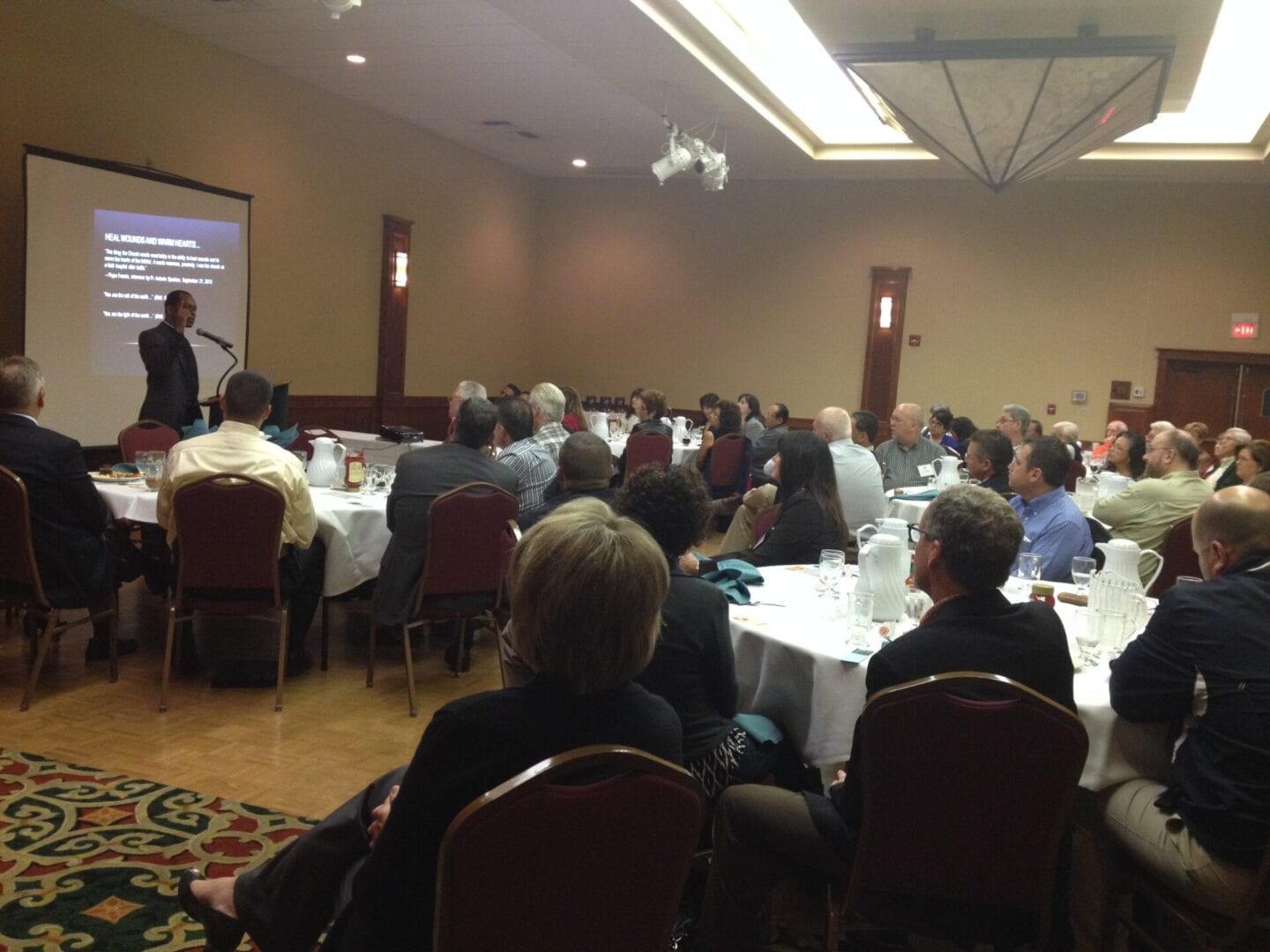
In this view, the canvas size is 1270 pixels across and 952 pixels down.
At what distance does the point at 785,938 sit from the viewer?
9.02ft

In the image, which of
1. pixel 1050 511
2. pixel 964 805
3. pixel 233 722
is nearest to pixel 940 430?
pixel 1050 511

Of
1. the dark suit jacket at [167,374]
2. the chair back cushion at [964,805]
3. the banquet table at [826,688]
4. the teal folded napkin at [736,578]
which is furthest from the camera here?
the dark suit jacket at [167,374]

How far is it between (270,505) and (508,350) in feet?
31.8

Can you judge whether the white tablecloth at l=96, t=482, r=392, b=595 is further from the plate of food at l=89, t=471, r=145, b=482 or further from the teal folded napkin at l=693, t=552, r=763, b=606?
the teal folded napkin at l=693, t=552, r=763, b=606

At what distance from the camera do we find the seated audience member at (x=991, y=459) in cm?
516

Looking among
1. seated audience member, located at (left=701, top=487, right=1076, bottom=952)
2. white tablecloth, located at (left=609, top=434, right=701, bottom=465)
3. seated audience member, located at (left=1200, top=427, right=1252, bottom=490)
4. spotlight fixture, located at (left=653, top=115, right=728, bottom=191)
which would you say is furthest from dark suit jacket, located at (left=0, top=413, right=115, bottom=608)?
seated audience member, located at (left=1200, top=427, right=1252, bottom=490)

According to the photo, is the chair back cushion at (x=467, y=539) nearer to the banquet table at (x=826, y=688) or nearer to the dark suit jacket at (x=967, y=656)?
the banquet table at (x=826, y=688)

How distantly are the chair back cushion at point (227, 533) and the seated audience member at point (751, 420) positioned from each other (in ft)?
17.1

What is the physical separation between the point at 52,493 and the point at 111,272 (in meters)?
4.07

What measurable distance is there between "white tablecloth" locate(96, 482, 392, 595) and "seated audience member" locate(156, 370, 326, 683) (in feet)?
0.55

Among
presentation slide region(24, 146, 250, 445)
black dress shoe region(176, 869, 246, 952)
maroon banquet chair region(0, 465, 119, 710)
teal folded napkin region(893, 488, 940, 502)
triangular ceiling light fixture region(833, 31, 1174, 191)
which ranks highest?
triangular ceiling light fixture region(833, 31, 1174, 191)

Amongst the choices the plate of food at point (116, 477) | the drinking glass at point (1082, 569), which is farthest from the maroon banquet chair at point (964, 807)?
the plate of food at point (116, 477)

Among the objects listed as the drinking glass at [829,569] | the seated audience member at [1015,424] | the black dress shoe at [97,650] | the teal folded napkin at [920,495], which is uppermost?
the seated audience member at [1015,424]

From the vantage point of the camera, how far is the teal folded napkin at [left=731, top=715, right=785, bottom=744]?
271 centimetres
